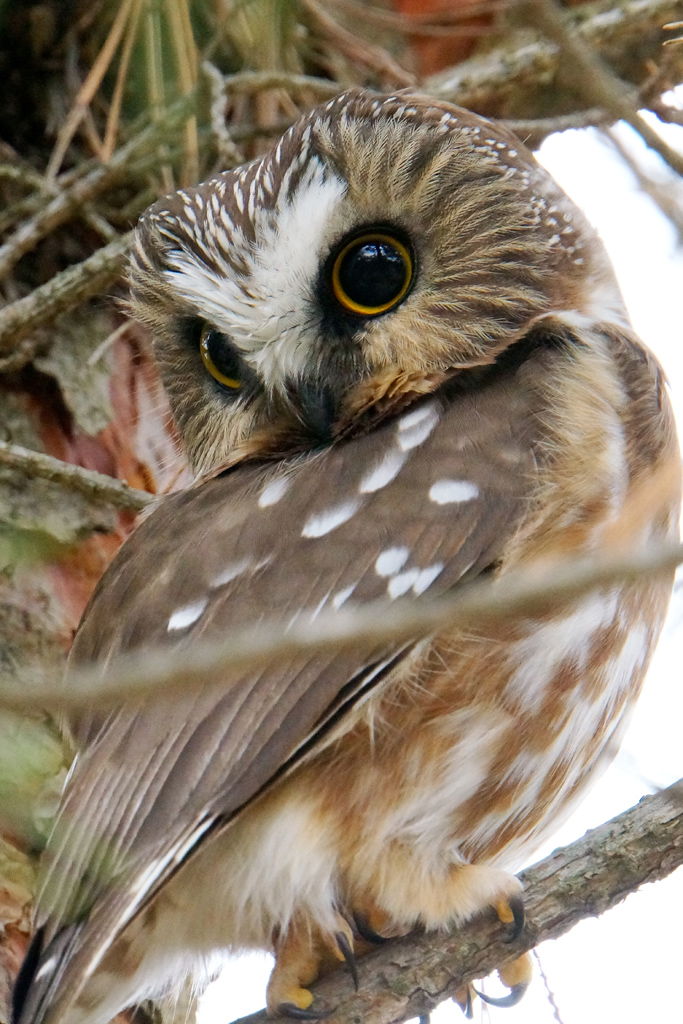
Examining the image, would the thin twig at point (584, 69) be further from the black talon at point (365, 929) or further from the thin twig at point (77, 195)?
the thin twig at point (77, 195)

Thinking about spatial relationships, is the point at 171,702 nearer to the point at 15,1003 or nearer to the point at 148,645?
the point at 148,645

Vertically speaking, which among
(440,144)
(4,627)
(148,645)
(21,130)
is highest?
(21,130)

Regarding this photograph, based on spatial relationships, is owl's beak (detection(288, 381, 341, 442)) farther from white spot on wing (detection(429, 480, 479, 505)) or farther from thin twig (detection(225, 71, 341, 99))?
thin twig (detection(225, 71, 341, 99))

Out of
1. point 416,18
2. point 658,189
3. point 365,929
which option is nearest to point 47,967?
point 365,929

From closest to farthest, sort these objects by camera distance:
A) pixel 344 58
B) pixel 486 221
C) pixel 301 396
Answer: pixel 301 396 → pixel 486 221 → pixel 344 58

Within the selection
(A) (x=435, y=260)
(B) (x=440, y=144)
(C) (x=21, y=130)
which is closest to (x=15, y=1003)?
(A) (x=435, y=260)
